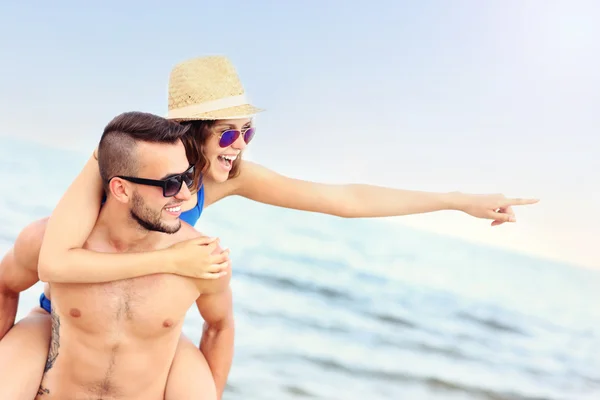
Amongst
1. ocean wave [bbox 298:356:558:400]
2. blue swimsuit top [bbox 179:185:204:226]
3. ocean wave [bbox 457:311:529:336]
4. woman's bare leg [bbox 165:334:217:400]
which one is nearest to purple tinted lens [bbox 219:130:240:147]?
blue swimsuit top [bbox 179:185:204:226]

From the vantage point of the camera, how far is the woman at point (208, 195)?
7.10 feet

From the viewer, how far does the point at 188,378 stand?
2.41 meters

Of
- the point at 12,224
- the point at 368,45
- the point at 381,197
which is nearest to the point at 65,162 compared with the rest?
the point at 12,224

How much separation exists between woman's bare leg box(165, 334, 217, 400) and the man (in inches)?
1.0

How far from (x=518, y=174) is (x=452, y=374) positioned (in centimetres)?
733

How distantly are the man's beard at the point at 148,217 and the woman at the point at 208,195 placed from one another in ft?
0.25

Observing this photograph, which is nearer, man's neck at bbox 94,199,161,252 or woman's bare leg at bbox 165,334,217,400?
man's neck at bbox 94,199,161,252

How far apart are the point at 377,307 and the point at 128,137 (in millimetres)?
11167

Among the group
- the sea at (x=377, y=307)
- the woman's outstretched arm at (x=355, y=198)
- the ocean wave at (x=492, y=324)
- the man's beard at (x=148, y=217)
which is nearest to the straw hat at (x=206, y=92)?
the woman's outstretched arm at (x=355, y=198)

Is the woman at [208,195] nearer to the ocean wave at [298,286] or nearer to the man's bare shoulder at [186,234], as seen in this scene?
the man's bare shoulder at [186,234]

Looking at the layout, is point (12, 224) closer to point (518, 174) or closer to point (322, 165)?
point (322, 165)

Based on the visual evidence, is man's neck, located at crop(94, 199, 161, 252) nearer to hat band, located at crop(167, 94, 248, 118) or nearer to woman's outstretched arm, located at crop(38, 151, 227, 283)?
woman's outstretched arm, located at crop(38, 151, 227, 283)

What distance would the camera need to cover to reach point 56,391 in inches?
92.0

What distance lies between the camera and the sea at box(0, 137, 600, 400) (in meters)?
8.98
